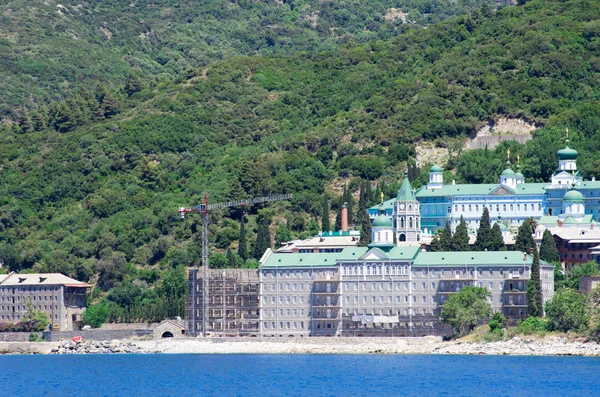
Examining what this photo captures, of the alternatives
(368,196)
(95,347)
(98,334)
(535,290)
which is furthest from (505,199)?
(95,347)

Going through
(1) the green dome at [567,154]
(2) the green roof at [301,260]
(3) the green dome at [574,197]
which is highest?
(1) the green dome at [567,154]

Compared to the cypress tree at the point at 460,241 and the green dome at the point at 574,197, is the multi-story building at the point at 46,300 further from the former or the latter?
the green dome at the point at 574,197

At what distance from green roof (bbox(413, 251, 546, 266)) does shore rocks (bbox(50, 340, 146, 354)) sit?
26.1 m

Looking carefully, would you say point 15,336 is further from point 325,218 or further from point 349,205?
point 349,205

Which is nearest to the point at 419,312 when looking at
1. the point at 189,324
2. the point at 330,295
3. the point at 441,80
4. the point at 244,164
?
the point at 330,295

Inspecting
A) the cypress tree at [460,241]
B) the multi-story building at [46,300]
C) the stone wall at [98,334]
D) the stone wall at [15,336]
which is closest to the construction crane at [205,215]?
the stone wall at [98,334]

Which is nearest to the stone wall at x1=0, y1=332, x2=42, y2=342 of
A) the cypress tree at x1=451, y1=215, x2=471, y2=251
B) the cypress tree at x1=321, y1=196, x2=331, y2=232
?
the cypress tree at x1=321, y1=196, x2=331, y2=232

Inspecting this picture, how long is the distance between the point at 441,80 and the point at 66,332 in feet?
231

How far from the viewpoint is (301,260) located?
13162 centimetres

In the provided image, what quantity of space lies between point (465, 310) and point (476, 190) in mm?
29843

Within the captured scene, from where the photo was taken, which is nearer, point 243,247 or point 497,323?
point 497,323

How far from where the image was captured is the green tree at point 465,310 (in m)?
119

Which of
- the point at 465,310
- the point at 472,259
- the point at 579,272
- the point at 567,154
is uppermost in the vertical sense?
the point at 567,154

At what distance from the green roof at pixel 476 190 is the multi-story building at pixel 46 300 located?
33857 millimetres
